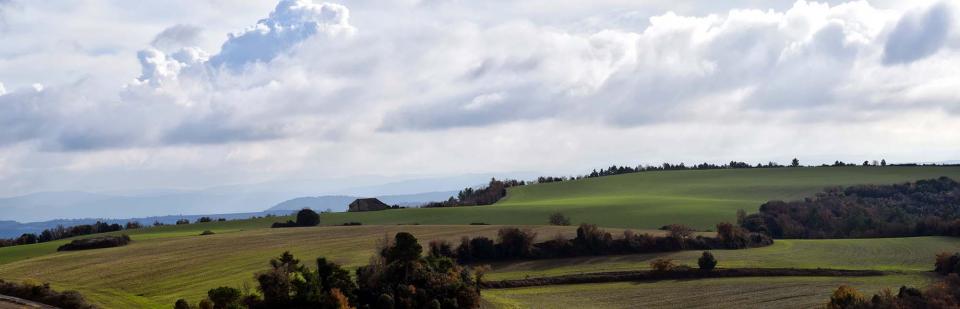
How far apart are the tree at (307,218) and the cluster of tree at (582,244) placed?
32694mm

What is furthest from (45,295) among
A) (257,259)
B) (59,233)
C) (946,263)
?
(59,233)

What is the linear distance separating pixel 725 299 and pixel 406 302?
19.9 m

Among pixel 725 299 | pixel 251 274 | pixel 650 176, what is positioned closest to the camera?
pixel 725 299

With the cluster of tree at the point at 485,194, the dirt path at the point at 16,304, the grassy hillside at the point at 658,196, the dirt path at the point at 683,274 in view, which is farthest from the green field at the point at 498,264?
the cluster of tree at the point at 485,194

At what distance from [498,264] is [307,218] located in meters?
37.8

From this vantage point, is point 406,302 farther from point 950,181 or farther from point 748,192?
point 950,181

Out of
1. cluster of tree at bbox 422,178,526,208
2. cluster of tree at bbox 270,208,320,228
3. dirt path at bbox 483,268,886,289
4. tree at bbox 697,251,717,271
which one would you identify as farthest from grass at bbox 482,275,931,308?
cluster of tree at bbox 422,178,526,208

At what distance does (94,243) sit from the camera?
80812 mm

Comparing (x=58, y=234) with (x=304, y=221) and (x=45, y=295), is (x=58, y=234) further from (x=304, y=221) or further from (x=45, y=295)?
(x=45, y=295)

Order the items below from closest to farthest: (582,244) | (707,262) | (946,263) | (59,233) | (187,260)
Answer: (946,263) < (707,262) < (187,260) < (582,244) < (59,233)

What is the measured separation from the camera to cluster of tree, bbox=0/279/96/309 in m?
42.5

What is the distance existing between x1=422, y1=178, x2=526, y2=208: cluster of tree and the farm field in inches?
1889

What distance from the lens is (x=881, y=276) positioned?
63.2 metres

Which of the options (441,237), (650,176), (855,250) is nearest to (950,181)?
(650,176)
